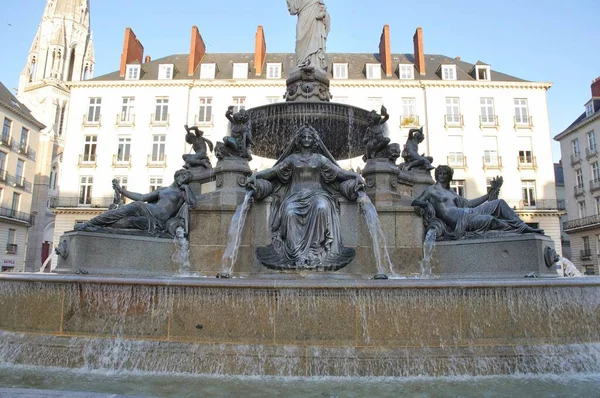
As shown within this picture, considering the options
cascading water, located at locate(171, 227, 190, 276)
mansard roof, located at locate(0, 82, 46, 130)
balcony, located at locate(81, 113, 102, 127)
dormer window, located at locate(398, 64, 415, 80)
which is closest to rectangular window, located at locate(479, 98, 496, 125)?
dormer window, located at locate(398, 64, 415, 80)

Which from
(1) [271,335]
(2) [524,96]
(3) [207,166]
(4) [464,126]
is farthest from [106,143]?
(1) [271,335]

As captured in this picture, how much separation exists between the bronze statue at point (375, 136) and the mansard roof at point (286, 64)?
35.1m

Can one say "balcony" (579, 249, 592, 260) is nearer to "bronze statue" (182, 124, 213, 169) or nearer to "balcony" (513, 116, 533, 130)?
"balcony" (513, 116, 533, 130)

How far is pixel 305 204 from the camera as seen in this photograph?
29.7ft

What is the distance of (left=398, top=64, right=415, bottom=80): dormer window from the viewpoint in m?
44.7

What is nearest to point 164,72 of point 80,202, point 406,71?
point 80,202

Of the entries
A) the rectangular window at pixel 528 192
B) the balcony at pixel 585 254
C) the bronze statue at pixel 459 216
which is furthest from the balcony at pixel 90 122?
the balcony at pixel 585 254

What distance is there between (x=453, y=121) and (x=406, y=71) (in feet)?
21.8

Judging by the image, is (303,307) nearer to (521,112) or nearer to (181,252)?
(181,252)

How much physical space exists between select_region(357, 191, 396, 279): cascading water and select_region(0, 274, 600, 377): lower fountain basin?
3.24 metres

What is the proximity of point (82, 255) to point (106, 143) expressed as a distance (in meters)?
38.9

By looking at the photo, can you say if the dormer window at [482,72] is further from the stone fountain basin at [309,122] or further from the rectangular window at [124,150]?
the stone fountain basin at [309,122]

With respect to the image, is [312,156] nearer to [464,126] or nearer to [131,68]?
[464,126]

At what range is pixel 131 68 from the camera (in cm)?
4581
